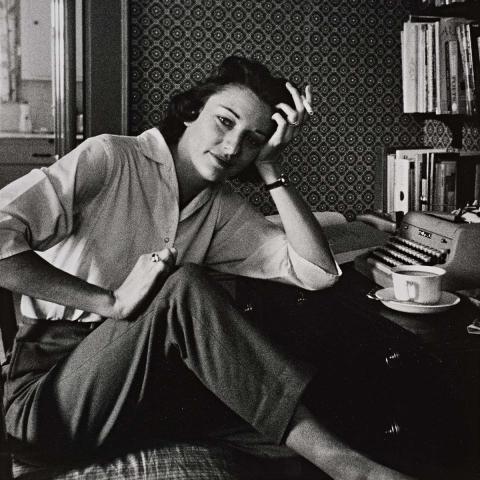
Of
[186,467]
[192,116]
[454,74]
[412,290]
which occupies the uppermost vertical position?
[454,74]

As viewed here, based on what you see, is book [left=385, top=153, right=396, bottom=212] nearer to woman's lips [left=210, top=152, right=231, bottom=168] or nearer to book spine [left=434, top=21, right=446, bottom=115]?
book spine [left=434, top=21, right=446, bottom=115]

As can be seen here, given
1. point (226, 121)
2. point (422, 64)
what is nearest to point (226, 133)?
point (226, 121)

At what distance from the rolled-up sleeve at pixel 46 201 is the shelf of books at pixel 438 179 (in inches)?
52.7

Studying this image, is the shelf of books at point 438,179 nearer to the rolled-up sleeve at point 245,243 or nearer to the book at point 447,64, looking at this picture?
the book at point 447,64

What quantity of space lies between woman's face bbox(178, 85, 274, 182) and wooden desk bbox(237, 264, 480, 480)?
0.38 m

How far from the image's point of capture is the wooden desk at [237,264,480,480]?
128 cm

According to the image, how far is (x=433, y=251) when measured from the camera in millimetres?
1783

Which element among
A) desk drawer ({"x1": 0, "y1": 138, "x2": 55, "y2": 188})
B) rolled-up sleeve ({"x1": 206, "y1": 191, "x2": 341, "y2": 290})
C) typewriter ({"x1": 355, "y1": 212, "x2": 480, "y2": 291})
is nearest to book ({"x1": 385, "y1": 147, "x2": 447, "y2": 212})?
typewriter ({"x1": 355, "y1": 212, "x2": 480, "y2": 291})

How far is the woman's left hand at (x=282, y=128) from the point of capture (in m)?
1.72

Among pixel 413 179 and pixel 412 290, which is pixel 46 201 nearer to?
pixel 412 290

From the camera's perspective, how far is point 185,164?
68.8 inches

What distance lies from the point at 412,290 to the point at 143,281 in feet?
1.84

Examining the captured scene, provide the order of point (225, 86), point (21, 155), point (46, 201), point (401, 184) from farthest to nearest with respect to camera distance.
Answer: point (21, 155)
point (401, 184)
point (225, 86)
point (46, 201)

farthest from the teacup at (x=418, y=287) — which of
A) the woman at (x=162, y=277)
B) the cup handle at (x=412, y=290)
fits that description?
→ the woman at (x=162, y=277)
